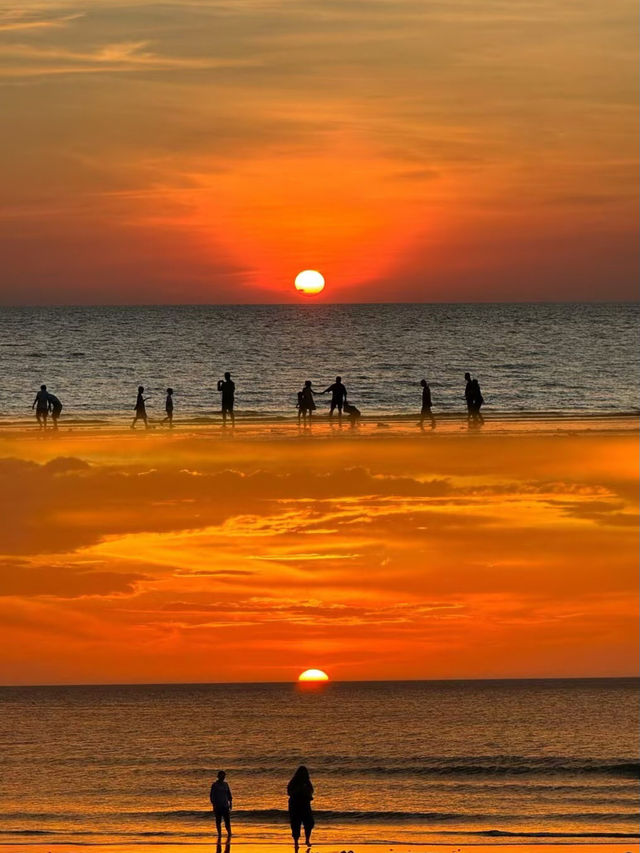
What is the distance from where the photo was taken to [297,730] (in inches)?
2872

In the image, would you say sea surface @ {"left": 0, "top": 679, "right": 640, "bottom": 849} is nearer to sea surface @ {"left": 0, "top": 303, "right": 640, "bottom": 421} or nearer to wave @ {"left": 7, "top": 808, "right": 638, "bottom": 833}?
wave @ {"left": 7, "top": 808, "right": 638, "bottom": 833}

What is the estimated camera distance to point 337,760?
59.3 m

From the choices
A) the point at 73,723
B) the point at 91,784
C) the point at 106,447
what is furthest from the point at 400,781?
the point at 73,723

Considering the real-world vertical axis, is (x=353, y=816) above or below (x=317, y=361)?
below

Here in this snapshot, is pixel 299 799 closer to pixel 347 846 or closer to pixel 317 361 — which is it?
pixel 347 846

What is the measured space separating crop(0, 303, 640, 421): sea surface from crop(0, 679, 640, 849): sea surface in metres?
15.3

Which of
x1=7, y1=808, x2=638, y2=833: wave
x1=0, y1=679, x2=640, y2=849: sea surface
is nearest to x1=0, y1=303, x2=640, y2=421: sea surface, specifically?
x1=0, y1=679, x2=640, y2=849: sea surface

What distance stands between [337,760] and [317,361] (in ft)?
231

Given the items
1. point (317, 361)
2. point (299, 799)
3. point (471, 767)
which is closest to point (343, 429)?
point (471, 767)

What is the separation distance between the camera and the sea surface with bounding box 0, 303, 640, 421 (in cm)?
9481

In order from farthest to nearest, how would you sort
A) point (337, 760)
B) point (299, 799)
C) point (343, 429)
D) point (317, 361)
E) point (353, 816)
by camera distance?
1. point (317, 361)
2. point (337, 760)
3. point (343, 429)
4. point (353, 816)
5. point (299, 799)

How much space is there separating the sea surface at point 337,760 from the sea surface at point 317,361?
15.3 metres

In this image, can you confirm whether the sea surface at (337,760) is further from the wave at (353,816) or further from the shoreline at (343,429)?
the shoreline at (343,429)

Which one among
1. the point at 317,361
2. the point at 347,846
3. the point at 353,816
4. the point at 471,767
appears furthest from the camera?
the point at 317,361
